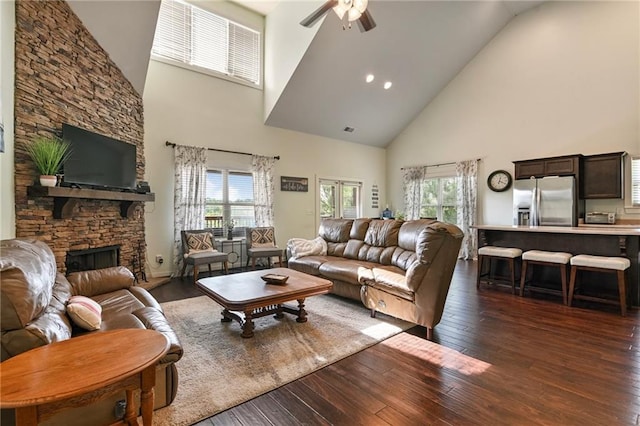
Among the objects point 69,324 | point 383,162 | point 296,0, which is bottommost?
point 69,324

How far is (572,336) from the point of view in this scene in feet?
9.10

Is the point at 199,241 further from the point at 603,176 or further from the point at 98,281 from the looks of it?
the point at 603,176

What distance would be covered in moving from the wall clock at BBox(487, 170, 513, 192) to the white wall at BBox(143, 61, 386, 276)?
3412 millimetres

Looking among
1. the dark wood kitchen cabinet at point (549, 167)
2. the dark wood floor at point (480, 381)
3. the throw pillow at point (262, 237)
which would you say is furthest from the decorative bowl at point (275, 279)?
the dark wood kitchen cabinet at point (549, 167)

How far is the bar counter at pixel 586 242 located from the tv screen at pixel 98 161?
536 centimetres

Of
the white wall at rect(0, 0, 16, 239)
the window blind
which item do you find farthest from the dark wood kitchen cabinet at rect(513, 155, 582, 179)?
the white wall at rect(0, 0, 16, 239)

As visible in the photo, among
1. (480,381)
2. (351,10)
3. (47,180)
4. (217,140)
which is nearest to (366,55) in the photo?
(351,10)

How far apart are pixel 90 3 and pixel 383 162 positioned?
7.33m

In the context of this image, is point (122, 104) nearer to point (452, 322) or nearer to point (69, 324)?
point (69, 324)

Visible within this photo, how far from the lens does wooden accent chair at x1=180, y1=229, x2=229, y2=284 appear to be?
Result: 4879mm

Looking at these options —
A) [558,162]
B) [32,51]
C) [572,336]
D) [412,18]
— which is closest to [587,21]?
[558,162]

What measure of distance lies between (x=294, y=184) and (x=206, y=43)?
3.33 m

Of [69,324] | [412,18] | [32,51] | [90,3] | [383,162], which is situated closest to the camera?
[69,324]

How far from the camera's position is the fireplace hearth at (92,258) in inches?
142
